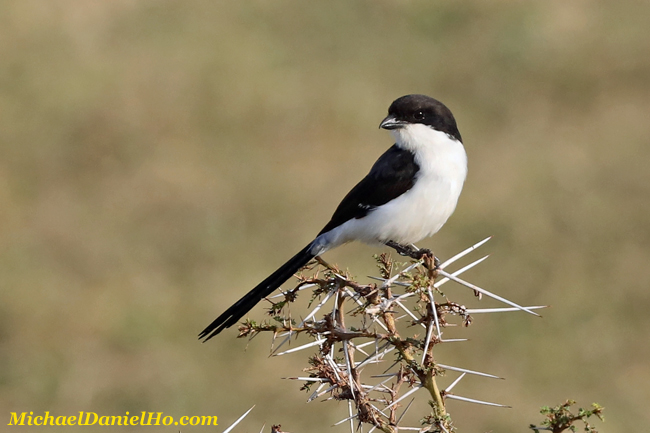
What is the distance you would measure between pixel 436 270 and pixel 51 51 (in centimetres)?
943

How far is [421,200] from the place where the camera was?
194 inches

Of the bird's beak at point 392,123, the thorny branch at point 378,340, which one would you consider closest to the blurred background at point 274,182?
the bird's beak at point 392,123

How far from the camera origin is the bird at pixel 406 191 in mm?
4945

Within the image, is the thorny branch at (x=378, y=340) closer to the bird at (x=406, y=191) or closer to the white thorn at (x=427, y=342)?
the white thorn at (x=427, y=342)

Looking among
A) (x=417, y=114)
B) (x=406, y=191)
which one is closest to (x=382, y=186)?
(x=406, y=191)

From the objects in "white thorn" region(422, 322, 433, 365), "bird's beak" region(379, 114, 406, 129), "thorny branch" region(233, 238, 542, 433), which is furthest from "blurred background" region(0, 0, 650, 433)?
"white thorn" region(422, 322, 433, 365)

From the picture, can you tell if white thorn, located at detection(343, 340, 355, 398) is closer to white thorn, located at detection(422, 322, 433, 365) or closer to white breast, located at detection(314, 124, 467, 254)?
white thorn, located at detection(422, 322, 433, 365)

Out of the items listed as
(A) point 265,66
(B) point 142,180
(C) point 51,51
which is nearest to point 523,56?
(A) point 265,66

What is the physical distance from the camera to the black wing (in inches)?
198

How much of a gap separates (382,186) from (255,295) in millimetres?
1048

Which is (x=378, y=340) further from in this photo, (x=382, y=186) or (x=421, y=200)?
(x=382, y=186)

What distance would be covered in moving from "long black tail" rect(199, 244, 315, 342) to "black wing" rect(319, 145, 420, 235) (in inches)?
14.7

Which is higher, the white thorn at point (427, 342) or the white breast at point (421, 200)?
the white breast at point (421, 200)

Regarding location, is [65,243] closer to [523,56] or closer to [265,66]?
[265,66]
